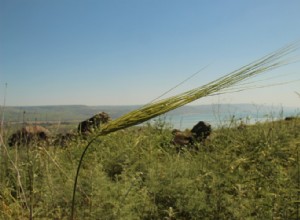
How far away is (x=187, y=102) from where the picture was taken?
1461 millimetres

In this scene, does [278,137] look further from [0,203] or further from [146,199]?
[0,203]

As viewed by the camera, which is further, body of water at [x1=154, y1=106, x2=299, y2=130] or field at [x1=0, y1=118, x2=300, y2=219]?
body of water at [x1=154, y1=106, x2=299, y2=130]

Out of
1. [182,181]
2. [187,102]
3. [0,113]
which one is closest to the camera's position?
[187,102]

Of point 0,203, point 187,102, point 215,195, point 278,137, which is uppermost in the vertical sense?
point 187,102

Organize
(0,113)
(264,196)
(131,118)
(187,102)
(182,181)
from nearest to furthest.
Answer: (187,102)
(131,118)
(0,113)
(264,196)
(182,181)

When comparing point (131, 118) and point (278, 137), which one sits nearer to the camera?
point (131, 118)

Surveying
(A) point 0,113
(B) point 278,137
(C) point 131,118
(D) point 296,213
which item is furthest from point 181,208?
(B) point 278,137

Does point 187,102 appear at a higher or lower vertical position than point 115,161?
higher

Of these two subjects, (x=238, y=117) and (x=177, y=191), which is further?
(x=238, y=117)

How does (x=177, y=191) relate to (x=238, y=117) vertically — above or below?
below

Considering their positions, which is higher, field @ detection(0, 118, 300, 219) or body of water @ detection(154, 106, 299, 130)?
body of water @ detection(154, 106, 299, 130)

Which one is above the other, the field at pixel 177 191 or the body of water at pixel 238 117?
the body of water at pixel 238 117

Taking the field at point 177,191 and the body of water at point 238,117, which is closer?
the field at point 177,191

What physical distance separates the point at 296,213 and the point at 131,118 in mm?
2588
